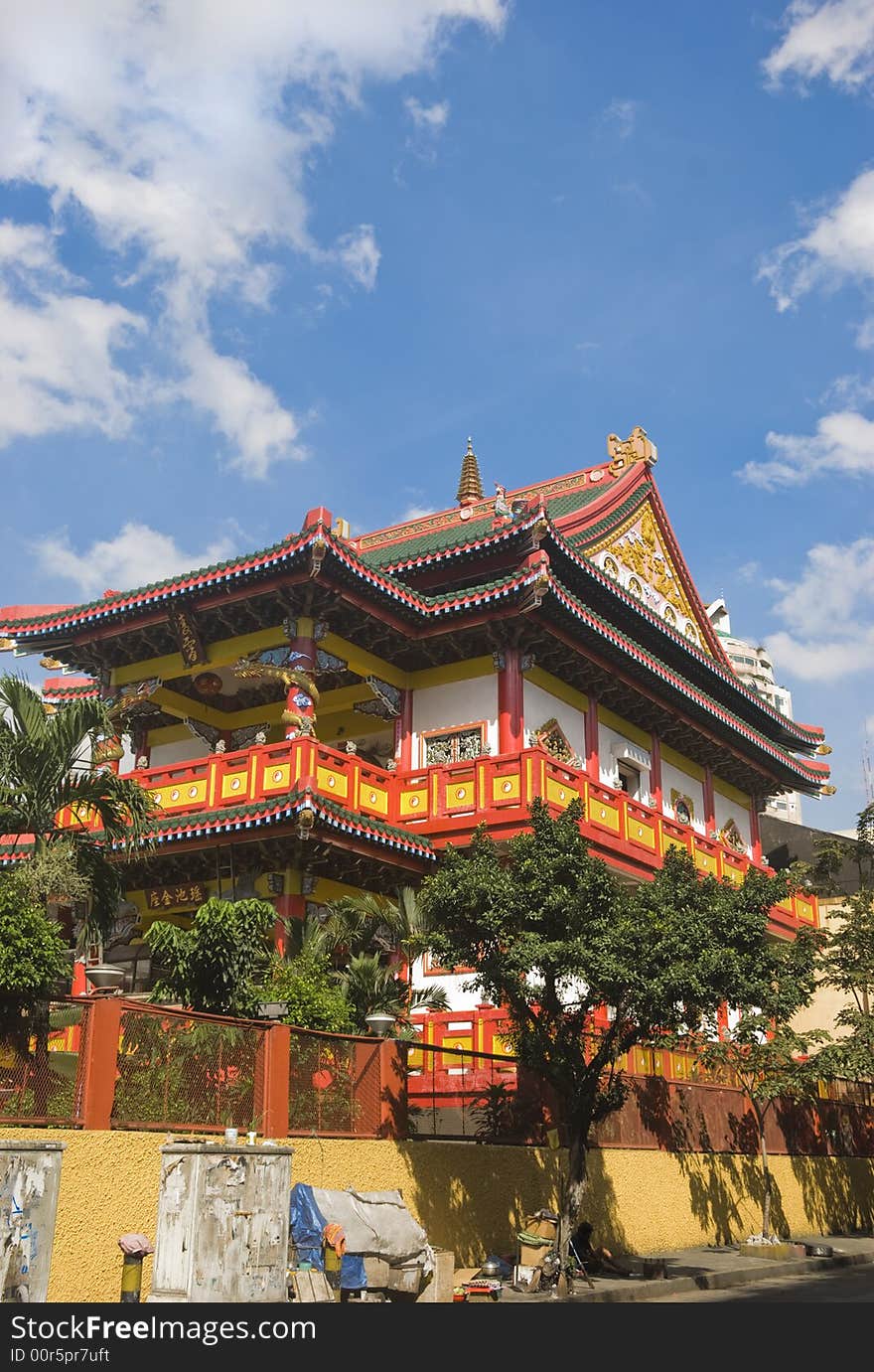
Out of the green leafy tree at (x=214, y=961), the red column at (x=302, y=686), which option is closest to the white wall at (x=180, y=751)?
the red column at (x=302, y=686)

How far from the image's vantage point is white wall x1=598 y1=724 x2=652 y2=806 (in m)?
26.6

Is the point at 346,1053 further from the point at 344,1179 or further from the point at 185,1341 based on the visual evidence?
the point at 185,1341

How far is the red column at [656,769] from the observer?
28.0 m

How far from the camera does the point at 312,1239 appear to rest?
1189 cm

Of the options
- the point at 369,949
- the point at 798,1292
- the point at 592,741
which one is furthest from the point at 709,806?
the point at 798,1292

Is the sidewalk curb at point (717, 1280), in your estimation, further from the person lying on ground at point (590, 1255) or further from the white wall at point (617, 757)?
the white wall at point (617, 757)

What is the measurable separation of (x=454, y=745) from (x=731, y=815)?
36.6 ft

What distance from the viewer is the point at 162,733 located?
2811 centimetres

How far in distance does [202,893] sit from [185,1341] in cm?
1399

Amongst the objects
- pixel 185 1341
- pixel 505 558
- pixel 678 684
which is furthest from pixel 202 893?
pixel 185 1341

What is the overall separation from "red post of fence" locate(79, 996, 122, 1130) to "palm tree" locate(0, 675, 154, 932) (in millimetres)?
3278

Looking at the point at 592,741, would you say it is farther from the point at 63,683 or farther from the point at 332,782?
the point at 63,683

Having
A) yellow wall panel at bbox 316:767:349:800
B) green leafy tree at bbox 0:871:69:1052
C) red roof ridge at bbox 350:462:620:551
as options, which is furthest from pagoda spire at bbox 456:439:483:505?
green leafy tree at bbox 0:871:69:1052

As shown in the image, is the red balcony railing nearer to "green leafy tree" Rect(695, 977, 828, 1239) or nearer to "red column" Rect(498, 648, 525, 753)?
"red column" Rect(498, 648, 525, 753)
